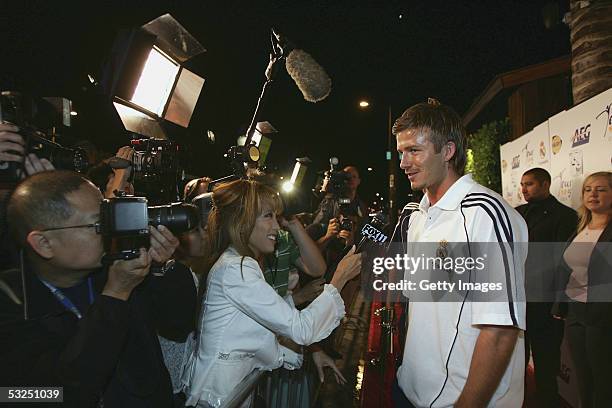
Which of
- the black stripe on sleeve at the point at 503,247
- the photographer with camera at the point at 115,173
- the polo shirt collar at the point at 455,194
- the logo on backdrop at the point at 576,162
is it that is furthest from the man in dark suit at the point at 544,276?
the photographer with camera at the point at 115,173

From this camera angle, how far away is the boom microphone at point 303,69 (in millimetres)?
3939

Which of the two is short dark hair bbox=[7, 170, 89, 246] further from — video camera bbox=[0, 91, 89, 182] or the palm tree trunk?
the palm tree trunk

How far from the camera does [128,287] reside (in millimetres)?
1702

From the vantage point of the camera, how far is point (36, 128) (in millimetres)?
2152

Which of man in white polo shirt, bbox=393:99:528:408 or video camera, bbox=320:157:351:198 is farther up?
video camera, bbox=320:157:351:198

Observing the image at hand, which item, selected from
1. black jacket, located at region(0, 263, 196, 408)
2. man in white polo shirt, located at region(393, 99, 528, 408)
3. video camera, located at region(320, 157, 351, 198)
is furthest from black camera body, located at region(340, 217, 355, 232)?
black jacket, located at region(0, 263, 196, 408)

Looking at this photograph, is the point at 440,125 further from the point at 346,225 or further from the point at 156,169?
the point at 346,225

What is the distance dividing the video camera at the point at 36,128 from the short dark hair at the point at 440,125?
1.77 meters

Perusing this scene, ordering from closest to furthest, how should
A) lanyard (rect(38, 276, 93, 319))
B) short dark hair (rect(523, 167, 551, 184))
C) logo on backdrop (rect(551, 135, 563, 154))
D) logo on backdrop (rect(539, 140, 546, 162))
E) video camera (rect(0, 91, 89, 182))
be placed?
lanyard (rect(38, 276, 93, 319)) → video camera (rect(0, 91, 89, 182)) → short dark hair (rect(523, 167, 551, 184)) → logo on backdrop (rect(551, 135, 563, 154)) → logo on backdrop (rect(539, 140, 546, 162))

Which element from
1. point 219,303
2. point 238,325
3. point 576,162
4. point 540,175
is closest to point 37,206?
point 219,303

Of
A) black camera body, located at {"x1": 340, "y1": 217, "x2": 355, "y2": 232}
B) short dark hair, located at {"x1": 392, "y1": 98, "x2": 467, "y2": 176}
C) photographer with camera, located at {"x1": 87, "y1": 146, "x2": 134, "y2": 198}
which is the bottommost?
photographer with camera, located at {"x1": 87, "y1": 146, "x2": 134, "y2": 198}

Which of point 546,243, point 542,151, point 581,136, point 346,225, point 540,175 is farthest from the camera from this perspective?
point 542,151

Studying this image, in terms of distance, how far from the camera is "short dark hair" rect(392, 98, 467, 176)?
2242 millimetres

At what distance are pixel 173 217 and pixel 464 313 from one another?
1.37 m
